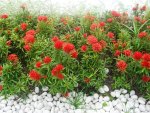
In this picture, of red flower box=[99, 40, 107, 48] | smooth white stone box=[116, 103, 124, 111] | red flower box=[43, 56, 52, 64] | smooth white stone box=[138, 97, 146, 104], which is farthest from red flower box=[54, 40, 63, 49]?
smooth white stone box=[138, 97, 146, 104]

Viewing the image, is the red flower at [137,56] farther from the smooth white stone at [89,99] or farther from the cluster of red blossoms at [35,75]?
the cluster of red blossoms at [35,75]

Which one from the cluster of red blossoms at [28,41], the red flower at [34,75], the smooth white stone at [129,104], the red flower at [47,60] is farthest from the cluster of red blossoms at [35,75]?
the smooth white stone at [129,104]

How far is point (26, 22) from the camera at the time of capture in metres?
4.45

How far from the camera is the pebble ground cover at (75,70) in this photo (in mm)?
3805

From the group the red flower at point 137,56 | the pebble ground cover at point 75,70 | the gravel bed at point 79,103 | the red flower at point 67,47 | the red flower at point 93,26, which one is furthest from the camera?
the red flower at point 93,26

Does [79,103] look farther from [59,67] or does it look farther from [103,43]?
[103,43]

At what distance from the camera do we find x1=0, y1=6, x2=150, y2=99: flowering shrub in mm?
3783

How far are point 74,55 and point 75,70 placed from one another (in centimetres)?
30

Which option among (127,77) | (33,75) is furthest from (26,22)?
(127,77)

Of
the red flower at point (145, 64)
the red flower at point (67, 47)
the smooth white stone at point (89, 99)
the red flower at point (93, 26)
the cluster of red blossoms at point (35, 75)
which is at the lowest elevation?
the smooth white stone at point (89, 99)

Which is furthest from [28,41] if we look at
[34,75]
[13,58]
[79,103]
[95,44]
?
[79,103]

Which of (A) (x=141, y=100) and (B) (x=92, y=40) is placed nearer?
(B) (x=92, y=40)

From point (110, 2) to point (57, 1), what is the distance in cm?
82

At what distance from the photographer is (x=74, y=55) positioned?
12.2 ft
